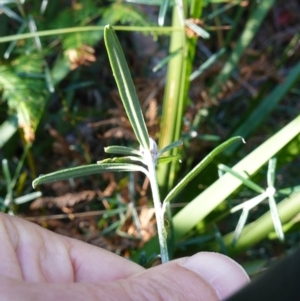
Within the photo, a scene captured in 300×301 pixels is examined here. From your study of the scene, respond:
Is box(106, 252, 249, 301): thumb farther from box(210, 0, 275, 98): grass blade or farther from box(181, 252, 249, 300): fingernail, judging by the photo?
box(210, 0, 275, 98): grass blade

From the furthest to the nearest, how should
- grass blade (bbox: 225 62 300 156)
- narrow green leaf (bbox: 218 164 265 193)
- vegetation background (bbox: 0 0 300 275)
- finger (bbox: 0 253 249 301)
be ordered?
grass blade (bbox: 225 62 300 156) → vegetation background (bbox: 0 0 300 275) → narrow green leaf (bbox: 218 164 265 193) → finger (bbox: 0 253 249 301)

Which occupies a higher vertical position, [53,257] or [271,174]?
[271,174]

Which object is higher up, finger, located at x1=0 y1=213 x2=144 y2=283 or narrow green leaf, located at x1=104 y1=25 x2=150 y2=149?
narrow green leaf, located at x1=104 y1=25 x2=150 y2=149

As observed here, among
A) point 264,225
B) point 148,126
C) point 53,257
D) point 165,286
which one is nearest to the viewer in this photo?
point 165,286

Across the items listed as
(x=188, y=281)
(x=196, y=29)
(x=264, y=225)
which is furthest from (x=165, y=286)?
(x=196, y=29)

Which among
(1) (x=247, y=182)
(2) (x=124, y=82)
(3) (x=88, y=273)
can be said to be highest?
(2) (x=124, y=82)

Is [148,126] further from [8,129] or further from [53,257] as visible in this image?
[53,257]

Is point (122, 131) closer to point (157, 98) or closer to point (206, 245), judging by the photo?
point (157, 98)

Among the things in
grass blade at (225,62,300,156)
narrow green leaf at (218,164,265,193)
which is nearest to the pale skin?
narrow green leaf at (218,164,265,193)

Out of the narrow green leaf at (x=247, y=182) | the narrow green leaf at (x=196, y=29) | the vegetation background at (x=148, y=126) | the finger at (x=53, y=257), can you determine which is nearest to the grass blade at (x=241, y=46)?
the vegetation background at (x=148, y=126)
